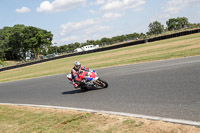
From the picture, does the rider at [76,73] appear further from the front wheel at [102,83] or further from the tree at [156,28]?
the tree at [156,28]

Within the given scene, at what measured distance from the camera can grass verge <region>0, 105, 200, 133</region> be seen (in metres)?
4.59

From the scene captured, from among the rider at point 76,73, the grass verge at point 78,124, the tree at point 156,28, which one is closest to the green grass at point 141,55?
the rider at point 76,73

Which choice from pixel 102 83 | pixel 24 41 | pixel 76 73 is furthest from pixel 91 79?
pixel 24 41

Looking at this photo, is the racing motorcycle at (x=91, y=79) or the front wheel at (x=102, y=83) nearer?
the racing motorcycle at (x=91, y=79)

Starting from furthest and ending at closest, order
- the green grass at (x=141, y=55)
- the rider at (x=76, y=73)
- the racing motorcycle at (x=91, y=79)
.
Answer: the green grass at (x=141, y=55), the rider at (x=76, y=73), the racing motorcycle at (x=91, y=79)

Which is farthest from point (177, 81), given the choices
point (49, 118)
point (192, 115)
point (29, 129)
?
point (29, 129)

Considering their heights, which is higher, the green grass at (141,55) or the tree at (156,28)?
the tree at (156,28)

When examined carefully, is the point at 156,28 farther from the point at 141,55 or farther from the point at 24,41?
the point at 141,55

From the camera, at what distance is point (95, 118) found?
5.99 m

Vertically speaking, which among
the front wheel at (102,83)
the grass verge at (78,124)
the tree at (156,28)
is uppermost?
the tree at (156,28)

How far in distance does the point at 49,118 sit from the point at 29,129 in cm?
88

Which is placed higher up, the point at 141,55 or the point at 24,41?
the point at 24,41

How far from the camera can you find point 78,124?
5.70 metres

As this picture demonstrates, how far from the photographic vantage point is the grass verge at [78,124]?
4.59 meters
